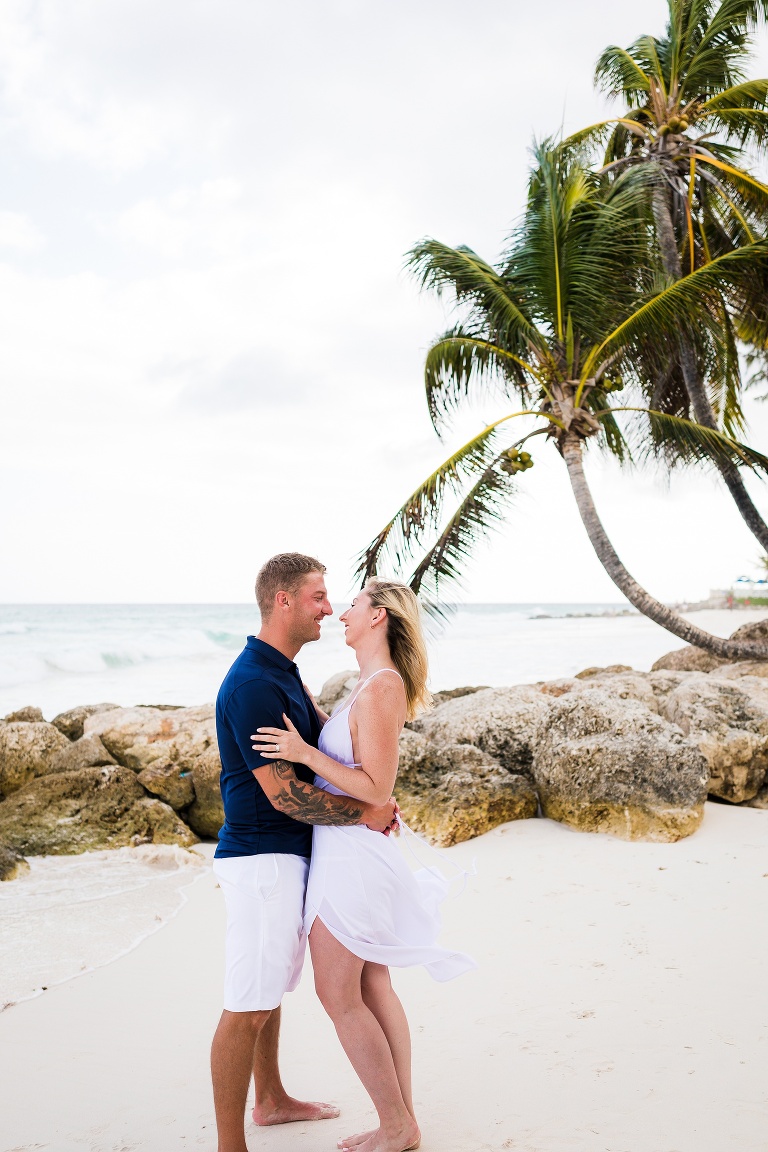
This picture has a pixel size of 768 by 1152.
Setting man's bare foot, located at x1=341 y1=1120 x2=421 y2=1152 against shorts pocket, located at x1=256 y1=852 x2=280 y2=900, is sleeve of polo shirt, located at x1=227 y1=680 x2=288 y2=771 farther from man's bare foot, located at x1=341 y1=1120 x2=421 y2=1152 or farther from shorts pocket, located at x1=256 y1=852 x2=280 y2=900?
man's bare foot, located at x1=341 y1=1120 x2=421 y2=1152

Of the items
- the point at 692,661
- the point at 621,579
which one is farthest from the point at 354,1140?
the point at 692,661

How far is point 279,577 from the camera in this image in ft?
9.66

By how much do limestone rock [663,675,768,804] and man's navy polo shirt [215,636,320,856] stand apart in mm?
5014

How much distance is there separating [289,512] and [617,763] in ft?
139

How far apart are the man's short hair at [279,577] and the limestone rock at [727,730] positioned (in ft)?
16.5

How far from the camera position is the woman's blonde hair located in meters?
3.00

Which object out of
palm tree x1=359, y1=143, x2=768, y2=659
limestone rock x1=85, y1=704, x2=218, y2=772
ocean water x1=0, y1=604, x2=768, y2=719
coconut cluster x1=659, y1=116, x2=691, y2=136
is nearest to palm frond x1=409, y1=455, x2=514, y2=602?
palm tree x1=359, y1=143, x2=768, y2=659

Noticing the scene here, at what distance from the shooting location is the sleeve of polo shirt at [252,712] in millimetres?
2688

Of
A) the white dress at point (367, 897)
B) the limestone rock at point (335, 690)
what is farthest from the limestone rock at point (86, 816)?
the white dress at point (367, 897)

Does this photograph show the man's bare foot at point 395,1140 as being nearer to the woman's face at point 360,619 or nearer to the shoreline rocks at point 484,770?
the woman's face at point 360,619

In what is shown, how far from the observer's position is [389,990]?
9.09 ft

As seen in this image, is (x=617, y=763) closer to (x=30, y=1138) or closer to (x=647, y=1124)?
(x=647, y=1124)

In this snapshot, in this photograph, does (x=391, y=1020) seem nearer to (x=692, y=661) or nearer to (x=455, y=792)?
(x=455, y=792)

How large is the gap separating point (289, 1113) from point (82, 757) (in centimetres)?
550
